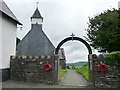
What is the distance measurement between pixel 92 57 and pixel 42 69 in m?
3.69

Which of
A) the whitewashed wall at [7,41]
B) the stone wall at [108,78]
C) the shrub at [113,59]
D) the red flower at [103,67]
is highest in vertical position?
the whitewashed wall at [7,41]

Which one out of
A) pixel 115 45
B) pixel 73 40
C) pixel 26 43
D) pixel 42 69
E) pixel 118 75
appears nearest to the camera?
pixel 118 75

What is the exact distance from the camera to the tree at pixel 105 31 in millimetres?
28938

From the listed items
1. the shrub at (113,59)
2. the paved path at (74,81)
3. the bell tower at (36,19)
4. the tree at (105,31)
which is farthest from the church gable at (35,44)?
the shrub at (113,59)

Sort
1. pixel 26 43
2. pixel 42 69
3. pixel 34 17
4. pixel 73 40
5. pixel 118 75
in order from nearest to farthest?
pixel 118 75, pixel 42 69, pixel 73 40, pixel 26 43, pixel 34 17

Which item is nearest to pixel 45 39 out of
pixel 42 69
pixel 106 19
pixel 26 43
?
pixel 26 43

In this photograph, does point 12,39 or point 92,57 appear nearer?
point 92,57

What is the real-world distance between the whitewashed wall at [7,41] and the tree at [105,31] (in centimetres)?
1204

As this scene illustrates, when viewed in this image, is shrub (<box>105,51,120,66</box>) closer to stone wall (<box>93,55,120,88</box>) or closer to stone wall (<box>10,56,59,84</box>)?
stone wall (<box>93,55,120,88</box>)

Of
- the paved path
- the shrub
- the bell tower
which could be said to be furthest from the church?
the shrub

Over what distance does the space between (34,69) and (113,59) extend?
570cm

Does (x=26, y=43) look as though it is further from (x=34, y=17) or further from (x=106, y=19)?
(x=106, y=19)

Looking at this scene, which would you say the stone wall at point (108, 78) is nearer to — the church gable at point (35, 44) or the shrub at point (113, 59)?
the shrub at point (113, 59)

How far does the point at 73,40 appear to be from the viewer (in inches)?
788
